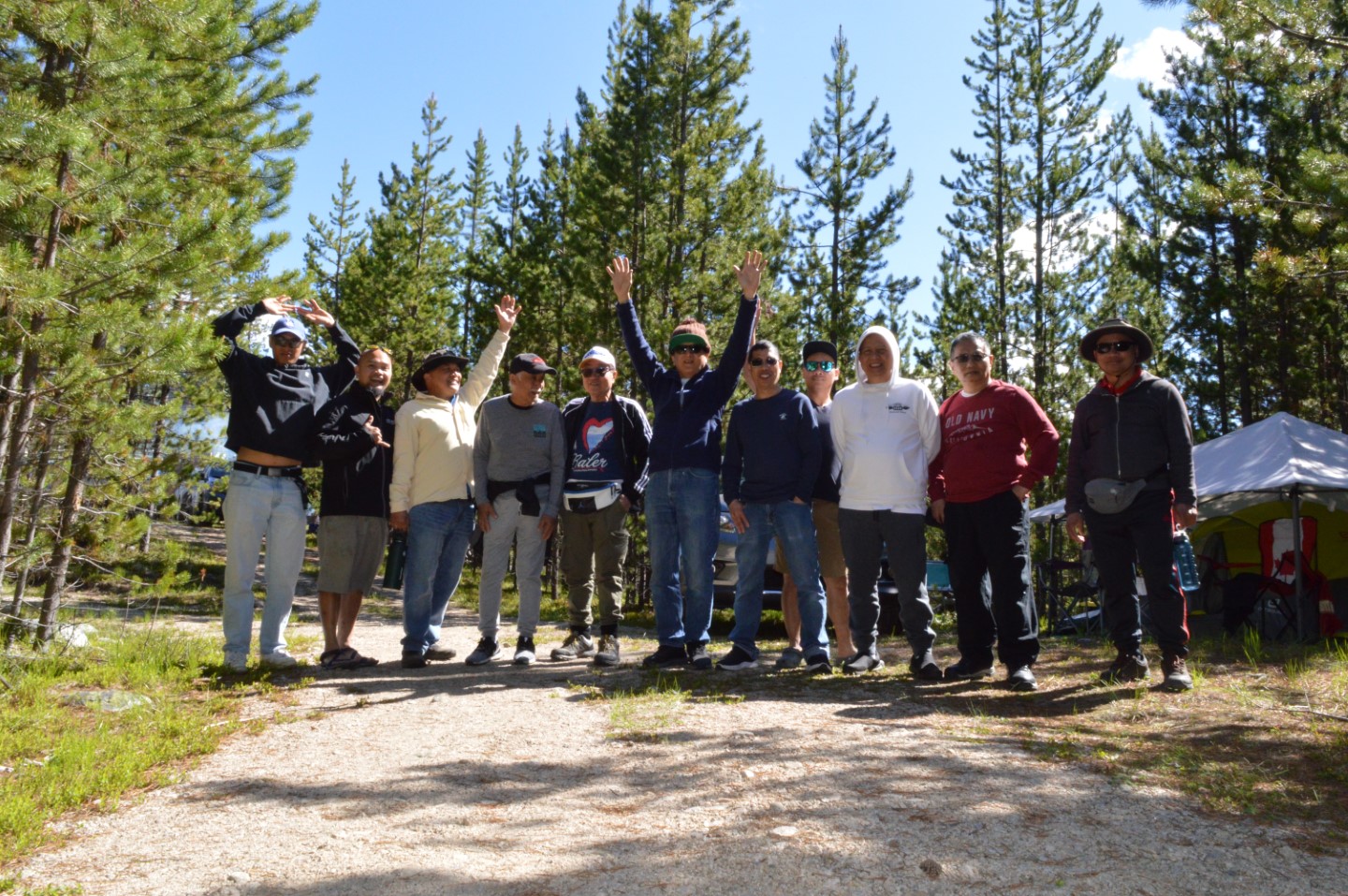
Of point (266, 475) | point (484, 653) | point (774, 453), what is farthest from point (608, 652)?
point (266, 475)

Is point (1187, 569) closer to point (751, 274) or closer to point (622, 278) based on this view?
point (751, 274)

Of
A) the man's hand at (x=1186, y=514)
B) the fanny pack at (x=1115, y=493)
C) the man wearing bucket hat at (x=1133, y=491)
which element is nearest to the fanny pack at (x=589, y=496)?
the man wearing bucket hat at (x=1133, y=491)

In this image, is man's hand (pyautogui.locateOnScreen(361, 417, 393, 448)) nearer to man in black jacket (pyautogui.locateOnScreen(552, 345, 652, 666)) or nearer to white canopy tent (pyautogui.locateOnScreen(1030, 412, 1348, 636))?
man in black jacket (pyautogui.locateOnScreen(552, 345, 652, 666))

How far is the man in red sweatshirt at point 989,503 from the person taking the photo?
5109 mm

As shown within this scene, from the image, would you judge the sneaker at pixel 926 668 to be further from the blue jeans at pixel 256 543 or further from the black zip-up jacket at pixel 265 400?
the black zip-up jacket at pixel 265 400

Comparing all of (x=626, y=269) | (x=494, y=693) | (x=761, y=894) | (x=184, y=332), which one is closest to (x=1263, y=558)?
(x=626, y=269)

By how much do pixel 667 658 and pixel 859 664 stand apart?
1193 mm

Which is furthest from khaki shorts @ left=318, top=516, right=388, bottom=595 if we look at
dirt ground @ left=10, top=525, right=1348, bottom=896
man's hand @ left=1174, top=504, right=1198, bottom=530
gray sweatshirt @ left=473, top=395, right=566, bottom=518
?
man's hand @ left=1174, top=504, right=1198, bottom=530

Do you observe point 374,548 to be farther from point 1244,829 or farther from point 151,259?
point 1244,829

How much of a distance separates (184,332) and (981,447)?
15.0ft

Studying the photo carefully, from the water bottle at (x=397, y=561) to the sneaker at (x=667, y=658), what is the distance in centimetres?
183

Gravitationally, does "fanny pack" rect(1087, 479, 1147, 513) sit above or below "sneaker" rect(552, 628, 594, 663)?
above

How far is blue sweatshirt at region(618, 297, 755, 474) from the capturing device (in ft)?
18.4

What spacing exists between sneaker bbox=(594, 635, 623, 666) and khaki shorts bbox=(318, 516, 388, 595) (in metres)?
1.55
